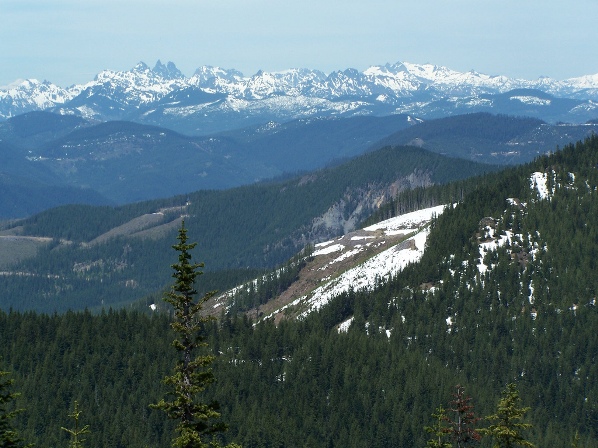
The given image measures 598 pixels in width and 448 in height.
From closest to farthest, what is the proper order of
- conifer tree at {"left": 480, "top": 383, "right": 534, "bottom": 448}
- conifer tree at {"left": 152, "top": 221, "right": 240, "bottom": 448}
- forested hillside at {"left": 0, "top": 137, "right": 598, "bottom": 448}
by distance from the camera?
conifer tree at {"left": 152, "top": 221, "right": 240, "bottom": 448} < conifer tree at {"left": 480, "top": 383, "right": 534, "bottom": 448} < forested hillside at {"left": 0, "top": 137, "right": 598, "bottom": 448}

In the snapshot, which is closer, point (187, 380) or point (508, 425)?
point (187, 380)

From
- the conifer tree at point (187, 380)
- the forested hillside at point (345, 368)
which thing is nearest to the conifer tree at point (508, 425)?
the conifer tree at point (187, 380)

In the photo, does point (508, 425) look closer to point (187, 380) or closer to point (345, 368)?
point (187, 380)

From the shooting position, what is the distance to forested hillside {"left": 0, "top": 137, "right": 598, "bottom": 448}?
142m

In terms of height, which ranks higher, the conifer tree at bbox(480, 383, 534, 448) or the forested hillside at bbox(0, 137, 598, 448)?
the conifer tree at bbox(480, 383, 534, 448)

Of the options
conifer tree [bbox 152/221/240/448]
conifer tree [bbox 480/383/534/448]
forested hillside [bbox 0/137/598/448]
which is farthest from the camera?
forested hillside [bbox 0/137/598/448]

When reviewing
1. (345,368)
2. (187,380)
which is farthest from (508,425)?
(345,368)

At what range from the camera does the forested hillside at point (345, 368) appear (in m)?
142

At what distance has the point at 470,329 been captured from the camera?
18850 cm

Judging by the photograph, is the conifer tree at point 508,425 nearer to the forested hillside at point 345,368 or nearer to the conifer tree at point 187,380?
the conifer tree at point 187,380

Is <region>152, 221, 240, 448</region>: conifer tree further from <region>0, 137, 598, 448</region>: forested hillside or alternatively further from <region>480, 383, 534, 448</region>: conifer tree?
<region>0, 137, 598, 448</region>: forested hillside

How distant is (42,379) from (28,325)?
21.8 metres

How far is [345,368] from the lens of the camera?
6378 inches

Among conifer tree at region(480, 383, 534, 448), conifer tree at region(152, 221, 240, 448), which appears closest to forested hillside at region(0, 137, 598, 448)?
conifer tree at region(480, 383, 534, 448)
